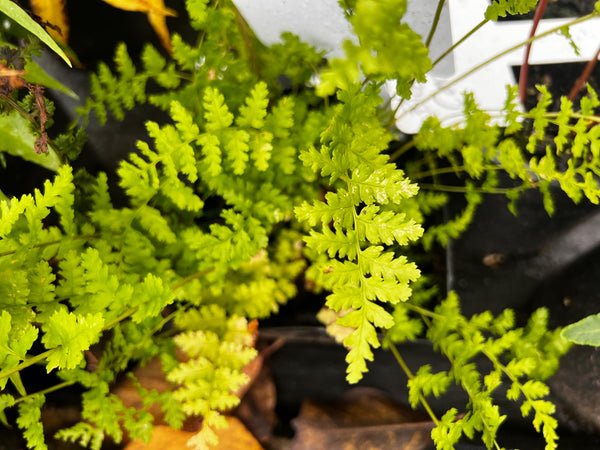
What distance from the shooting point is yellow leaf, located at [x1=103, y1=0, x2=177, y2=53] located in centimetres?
105

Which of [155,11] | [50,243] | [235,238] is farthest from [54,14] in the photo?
[235,238]

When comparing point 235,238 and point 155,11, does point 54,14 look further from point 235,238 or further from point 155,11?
point 235,238

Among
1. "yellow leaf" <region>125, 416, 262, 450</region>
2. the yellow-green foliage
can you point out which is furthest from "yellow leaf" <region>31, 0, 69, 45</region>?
"yellow leaf" <region>125, 416, 262, 450</region>

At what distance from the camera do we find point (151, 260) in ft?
2.68

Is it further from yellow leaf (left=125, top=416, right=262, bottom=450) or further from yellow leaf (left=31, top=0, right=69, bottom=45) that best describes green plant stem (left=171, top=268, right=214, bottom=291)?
yellow leaf (left=31, top=0, right=69, bottom=45)

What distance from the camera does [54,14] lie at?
39.3 inches

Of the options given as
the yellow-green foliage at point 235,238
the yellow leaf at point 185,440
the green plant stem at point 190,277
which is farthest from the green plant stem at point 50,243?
the yellow leaf at point 185,440

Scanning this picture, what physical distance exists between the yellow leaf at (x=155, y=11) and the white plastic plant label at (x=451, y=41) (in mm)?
219

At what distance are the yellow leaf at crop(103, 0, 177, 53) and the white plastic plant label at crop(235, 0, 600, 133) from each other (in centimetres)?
22

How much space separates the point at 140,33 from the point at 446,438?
1.11 meters

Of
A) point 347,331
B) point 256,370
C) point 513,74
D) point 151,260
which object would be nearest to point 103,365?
point 151,260

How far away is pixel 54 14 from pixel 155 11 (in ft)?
0.73

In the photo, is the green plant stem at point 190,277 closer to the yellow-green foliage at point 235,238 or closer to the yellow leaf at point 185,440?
the yellow-green foliage at point 235,238

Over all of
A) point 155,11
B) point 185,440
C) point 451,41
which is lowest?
point 185,440
